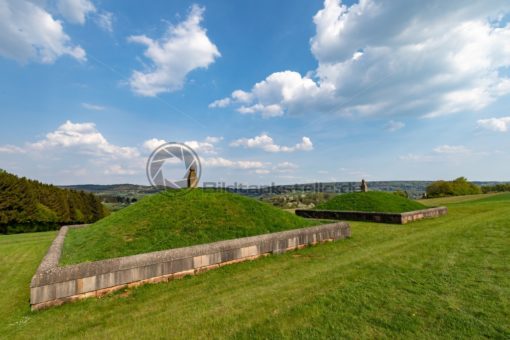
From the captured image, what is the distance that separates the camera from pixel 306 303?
4.20 metres

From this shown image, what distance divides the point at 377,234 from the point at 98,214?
42.6m

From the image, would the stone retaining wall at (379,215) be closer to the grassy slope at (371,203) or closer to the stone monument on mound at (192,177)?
Result: the grassy slope at (371,203)

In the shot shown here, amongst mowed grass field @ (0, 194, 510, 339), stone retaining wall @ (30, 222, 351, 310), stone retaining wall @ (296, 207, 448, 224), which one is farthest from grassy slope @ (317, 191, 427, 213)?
stone retaining wall @ (30, 222, 351, 310)

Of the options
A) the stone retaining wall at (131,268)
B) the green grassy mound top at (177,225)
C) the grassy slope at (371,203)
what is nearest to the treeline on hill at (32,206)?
the green grassy mound top at (177,225)

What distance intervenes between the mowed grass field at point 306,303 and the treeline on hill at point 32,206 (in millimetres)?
24825

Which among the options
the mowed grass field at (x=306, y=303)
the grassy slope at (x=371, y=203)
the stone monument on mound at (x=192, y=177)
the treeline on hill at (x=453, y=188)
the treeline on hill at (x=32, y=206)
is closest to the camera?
the mowed grass field at (x=306, y=303)

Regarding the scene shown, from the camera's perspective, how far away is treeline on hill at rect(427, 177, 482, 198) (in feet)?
191

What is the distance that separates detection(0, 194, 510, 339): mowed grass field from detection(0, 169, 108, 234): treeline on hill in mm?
24825

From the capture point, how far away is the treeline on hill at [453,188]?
58125mm

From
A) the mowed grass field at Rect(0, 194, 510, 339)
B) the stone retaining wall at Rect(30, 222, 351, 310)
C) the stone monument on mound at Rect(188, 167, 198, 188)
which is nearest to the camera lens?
the mowed grass field at Rect(0, 194, 510, 339)

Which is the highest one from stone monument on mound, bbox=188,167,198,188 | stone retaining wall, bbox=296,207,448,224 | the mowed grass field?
stone monument on mound, bbox=188,167,198,188

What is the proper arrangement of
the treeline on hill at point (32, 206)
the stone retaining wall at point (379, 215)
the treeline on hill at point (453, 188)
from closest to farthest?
1. the stone retaining wall at point (379, 215)
2. the treeline on hill at point (32, 206)
3. the treeline on hill at point (453, 188)

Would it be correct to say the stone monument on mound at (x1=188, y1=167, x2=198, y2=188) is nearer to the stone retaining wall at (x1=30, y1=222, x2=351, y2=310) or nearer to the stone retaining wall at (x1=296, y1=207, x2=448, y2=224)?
the stone retaining wall at (x1=30, y1=222, x2=351, y2=310)

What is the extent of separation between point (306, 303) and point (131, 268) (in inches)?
145
